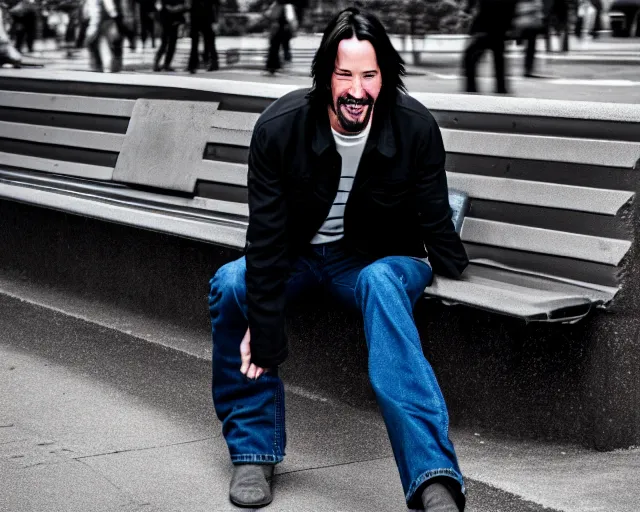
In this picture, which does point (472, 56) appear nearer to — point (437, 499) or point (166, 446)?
point (166, 446)

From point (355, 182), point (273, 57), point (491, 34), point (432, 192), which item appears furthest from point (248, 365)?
point (273, 57)

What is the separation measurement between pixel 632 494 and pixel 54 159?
395 cm

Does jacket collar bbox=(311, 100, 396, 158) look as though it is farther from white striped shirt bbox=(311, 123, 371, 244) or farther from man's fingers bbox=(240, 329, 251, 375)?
man's fingers bbox=(240, 329, 251, 375)

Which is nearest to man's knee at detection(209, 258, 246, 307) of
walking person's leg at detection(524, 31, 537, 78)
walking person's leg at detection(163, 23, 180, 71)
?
walking person's leg at detection(524, 31, 537, 78)

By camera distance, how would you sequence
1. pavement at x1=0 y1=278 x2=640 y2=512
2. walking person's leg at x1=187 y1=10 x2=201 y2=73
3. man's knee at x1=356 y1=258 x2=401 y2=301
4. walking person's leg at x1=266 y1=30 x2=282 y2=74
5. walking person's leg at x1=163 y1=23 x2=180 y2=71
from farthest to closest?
walking person's leg at x1=163 y1=23 x2=180 y2=71
walking person's leg at x1=187 y1=10 x2=201 y2=73
walking person's leg at x1=266 y1=30 x2=282 y2=74
pavement at x1=0 y1=278 x2=640 y2=512
man's knee at x1=356 y1=258 x2=401 y2=301

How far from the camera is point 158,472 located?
3.59 metres

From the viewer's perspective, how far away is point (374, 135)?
11.5 feet

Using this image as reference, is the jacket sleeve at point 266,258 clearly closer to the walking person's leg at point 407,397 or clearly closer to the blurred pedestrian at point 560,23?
the walking person's leg at point 407,397

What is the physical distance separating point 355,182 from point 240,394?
752mm

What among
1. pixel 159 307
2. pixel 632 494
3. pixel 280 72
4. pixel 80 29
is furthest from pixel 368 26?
pixel 80 29

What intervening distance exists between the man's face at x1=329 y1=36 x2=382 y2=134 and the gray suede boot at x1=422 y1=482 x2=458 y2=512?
1.15 meters

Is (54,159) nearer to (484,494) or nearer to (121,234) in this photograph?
(121,234)

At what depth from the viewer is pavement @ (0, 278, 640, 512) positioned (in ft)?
11.0

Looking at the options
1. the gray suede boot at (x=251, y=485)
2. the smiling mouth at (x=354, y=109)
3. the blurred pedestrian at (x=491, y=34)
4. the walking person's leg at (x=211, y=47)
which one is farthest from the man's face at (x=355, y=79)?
the walking person's leg at (x=211, y=47)
